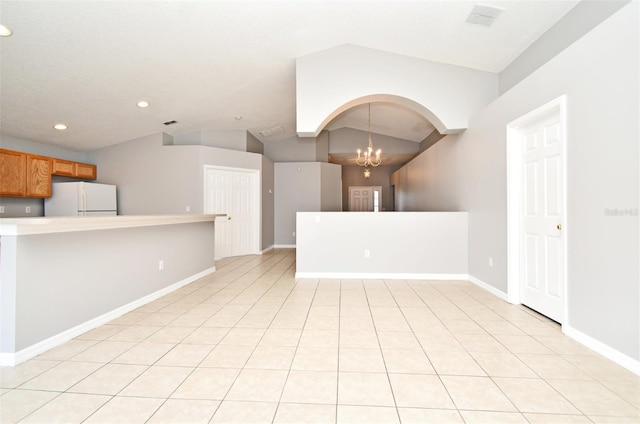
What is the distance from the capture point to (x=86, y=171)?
6344 mm

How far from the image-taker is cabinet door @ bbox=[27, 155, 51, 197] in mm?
5242

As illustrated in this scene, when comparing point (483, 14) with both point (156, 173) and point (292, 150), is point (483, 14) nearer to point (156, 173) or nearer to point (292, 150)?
point (292, 150)

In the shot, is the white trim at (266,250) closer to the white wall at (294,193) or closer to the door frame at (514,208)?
the white wall at (294,193)

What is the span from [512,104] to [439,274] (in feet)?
8.11

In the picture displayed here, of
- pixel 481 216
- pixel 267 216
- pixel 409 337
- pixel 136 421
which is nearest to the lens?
pixel 136 421

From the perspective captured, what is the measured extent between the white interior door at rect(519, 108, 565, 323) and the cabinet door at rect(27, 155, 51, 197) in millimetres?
7670

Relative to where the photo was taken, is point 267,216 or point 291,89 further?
point 267,216

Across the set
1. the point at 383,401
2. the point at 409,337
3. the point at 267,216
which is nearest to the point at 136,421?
the point at 383,401

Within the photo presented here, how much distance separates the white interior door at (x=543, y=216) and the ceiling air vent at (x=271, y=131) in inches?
228

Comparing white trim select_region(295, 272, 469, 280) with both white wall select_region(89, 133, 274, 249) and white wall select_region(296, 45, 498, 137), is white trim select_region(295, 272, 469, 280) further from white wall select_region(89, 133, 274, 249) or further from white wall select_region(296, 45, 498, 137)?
white wall select_region(89, 133, 274, 249)

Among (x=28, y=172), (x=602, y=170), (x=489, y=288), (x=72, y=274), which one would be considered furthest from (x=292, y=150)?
(x=602, y=170)

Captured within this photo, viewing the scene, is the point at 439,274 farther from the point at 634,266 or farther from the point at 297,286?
the point at 634,266

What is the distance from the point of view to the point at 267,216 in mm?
8109

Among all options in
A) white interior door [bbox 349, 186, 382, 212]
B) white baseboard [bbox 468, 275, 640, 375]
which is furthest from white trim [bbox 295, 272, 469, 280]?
white interior door [bbox 349, 186, 382, 212]
